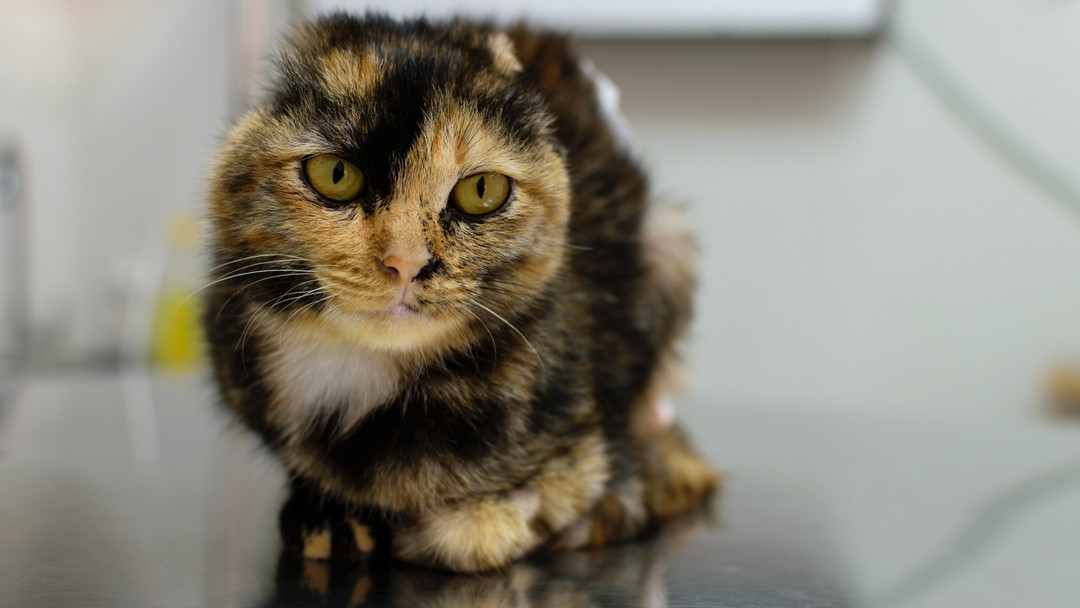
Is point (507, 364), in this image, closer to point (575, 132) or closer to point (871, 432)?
point (575, 132)

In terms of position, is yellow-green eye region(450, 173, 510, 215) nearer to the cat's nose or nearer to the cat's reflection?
the cat's nose

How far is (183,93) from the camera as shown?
220 cm

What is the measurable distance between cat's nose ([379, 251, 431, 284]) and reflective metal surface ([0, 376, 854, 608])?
0.20m

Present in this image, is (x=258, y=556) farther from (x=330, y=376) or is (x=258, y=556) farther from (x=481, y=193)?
(x=481, y=193)

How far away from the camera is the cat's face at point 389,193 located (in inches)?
19.5

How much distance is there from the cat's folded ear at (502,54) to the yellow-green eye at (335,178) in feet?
0.50

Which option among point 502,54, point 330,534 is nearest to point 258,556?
point 330,534

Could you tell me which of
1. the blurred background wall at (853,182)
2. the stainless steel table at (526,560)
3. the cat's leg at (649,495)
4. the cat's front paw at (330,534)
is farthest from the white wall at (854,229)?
the cat's front paw at (330,534)

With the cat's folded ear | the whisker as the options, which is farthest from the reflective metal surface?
the cat's folded ear

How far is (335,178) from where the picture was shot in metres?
0.51

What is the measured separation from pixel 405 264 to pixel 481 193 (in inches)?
3.2

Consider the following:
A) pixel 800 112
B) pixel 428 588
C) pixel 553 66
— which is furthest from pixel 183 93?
pixel 428 588

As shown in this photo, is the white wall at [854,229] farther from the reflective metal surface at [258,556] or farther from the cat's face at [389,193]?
the cat's face at [389,193]

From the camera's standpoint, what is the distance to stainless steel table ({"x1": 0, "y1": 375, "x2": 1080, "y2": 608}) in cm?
53
